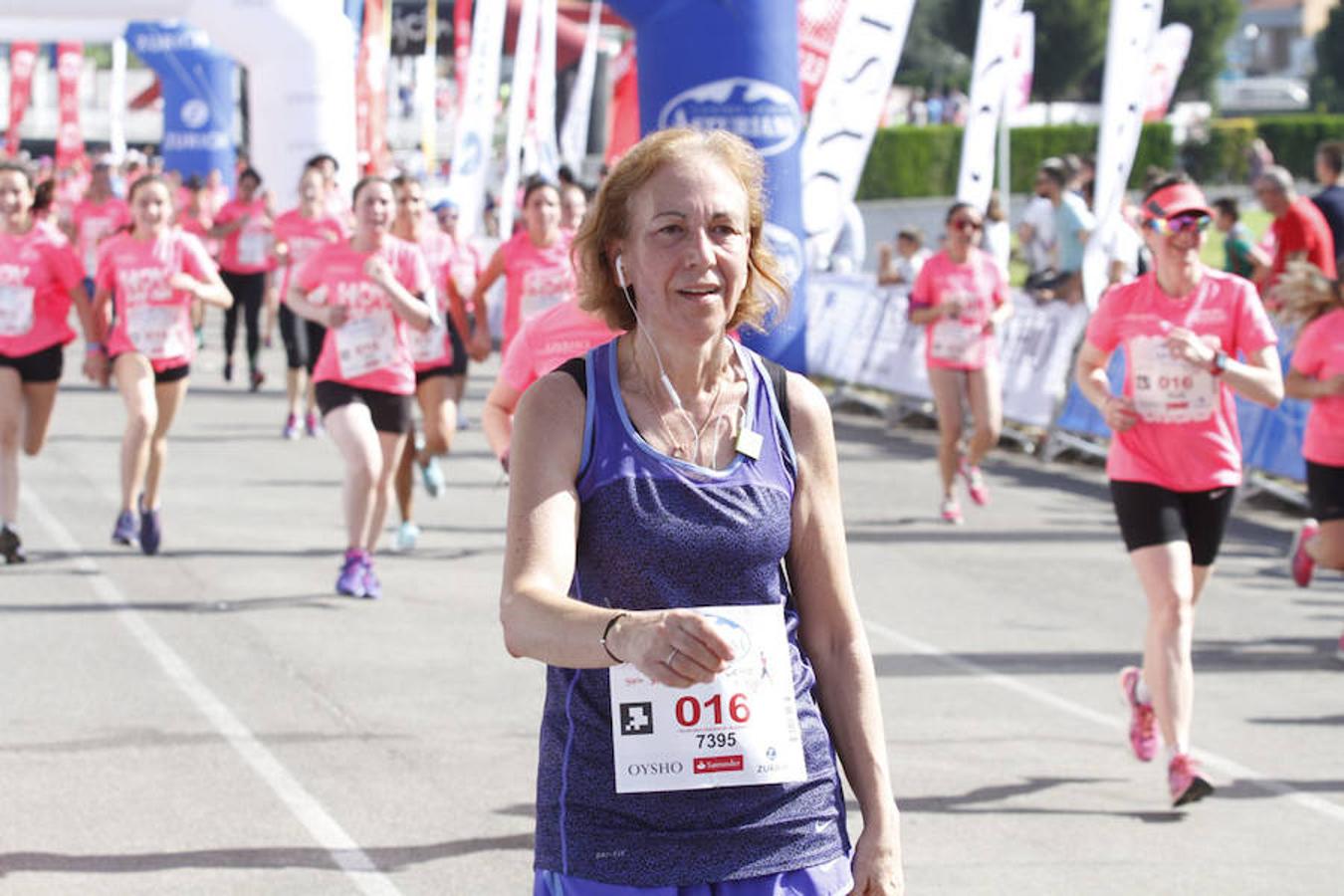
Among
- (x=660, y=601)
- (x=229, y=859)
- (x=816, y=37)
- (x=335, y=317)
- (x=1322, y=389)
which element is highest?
(x=660, y=601)

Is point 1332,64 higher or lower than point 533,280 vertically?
lower

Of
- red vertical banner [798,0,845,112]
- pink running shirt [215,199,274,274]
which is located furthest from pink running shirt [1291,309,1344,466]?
pink running shirt [215,199,274,274]

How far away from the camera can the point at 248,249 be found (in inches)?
778

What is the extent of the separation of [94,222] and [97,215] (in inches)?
4.0

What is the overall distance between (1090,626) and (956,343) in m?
3.52

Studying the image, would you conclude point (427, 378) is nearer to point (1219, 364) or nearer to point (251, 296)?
point (1219, 364)

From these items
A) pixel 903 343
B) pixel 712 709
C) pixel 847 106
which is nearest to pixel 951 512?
pixel 847 106

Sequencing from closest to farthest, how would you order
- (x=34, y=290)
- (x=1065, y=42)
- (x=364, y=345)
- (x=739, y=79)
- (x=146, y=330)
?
(x=364, y=345) → (x=739, y=79) → (x=34, y=290) → (x=146, y=330) → (x=1065, y=42)

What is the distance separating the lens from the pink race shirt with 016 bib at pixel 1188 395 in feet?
23.4

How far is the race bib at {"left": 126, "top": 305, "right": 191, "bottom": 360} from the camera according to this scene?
11.6m

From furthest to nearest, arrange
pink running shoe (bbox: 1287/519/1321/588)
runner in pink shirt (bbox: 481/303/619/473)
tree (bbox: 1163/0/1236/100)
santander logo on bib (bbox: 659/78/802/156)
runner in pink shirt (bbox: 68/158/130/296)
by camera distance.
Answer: tree (bbox: 1163/0/1236/100) < runner in pink shirt (bbox: 68/158/130/296) < santander logo on bib (bbox: 659/78/802/156) < pink running shoe (bbox: 1287/519/1321/588) < runner in pink shirt (bbox: 481/303/619/473)

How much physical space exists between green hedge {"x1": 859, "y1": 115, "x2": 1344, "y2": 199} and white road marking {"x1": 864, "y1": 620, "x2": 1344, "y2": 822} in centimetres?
4179

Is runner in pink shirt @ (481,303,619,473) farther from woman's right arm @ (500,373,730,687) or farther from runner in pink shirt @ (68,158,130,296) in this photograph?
runner in pink shirt @ (68,158,130,296)

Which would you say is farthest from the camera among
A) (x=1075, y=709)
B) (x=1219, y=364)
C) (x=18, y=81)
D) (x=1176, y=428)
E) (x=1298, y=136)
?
(x=1298, y=136)
